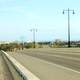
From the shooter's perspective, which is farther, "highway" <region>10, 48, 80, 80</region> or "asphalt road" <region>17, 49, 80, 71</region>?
"asphalt road" <region>17, 49, 80, 71</region>

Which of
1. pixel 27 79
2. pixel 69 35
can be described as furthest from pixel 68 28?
pixel 27 79

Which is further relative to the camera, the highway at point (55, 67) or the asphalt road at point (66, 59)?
the asphalt road at point (66, 59)

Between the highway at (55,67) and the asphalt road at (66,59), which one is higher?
the asphalt road at (66,59)

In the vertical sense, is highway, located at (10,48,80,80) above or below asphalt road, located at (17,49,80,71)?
below

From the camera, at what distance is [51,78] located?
19172 mm

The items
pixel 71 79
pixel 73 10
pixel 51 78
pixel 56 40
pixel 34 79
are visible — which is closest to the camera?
pixel 34 79

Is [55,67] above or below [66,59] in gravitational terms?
below

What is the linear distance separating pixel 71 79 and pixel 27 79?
7176mm

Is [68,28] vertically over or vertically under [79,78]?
over

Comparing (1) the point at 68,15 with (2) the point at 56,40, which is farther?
(2) the point at 56,40

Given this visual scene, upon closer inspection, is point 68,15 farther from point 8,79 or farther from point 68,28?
point 8,79

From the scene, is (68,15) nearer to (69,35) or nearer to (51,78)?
(69,35)

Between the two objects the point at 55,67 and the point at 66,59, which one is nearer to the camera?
the point at 55,67

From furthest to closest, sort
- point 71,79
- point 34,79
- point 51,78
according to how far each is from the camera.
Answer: point 51,78 → point 71,79 → point 34,79
